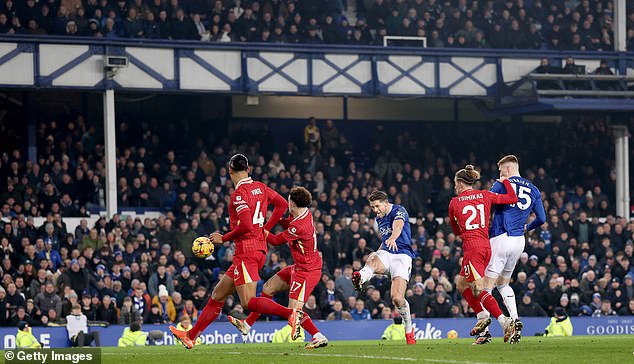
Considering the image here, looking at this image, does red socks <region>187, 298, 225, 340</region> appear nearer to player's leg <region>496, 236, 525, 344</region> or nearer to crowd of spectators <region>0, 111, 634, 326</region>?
player's leg <region>496, 236, 525, 344</region>

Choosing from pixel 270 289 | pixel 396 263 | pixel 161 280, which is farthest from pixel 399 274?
pixel 161 280

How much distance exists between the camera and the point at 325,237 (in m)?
28.9

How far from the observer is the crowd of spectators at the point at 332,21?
31938 mm

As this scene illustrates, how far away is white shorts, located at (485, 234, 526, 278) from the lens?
16953 mm

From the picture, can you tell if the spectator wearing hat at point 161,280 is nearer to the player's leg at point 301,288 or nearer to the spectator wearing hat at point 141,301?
the spectator wearing hat at point 141,301

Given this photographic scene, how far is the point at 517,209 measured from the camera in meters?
17.0

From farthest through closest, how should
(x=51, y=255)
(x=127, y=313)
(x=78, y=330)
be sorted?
(x=51, y=255), (x=127, y=313), (x=78, y=330)

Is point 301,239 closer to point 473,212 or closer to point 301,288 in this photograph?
point 301,288

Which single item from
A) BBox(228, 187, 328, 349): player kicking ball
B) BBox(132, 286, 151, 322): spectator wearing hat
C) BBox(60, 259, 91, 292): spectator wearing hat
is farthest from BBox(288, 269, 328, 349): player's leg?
BBox(60, 259, 91, 292): spectator wearing hat

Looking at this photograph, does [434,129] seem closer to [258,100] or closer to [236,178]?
[258,100]

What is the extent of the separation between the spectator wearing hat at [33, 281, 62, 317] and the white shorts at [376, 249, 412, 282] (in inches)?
376

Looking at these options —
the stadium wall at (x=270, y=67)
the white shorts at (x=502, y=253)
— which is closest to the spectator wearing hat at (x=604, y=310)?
the stadium wall at (x=270, y=67)

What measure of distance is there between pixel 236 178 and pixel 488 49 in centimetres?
2042

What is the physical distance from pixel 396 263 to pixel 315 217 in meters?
12.4
